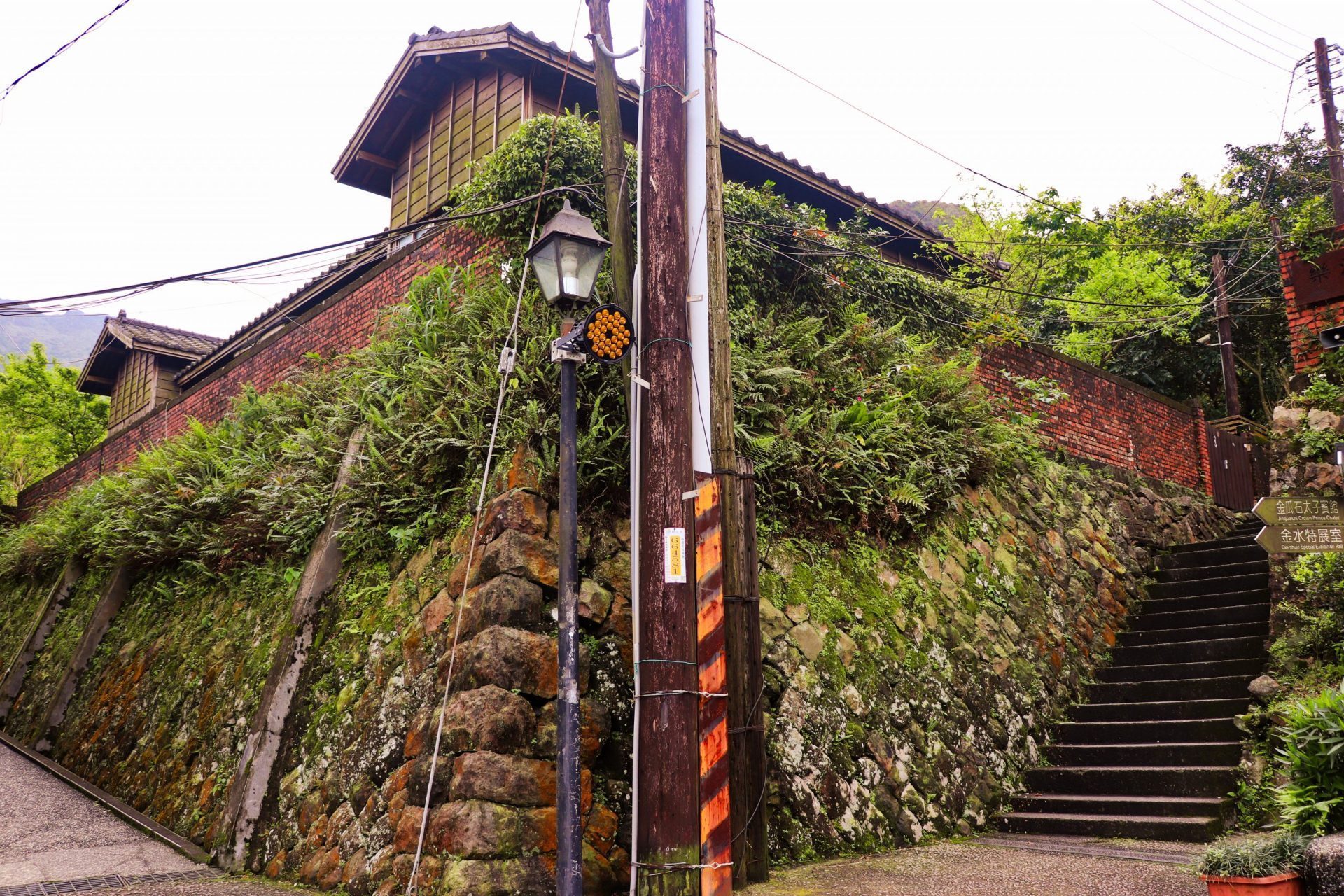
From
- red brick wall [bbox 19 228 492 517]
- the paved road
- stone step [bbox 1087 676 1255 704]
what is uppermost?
red brick wall [bbox 19 228 492 517]

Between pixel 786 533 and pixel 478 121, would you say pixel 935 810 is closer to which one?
pixel 786 533

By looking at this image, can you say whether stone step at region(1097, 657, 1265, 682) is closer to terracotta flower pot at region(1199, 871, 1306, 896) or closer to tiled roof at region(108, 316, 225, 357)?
terracotta flower pot at region(1199, 871, 1306, 896)

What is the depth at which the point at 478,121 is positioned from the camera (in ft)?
43.6

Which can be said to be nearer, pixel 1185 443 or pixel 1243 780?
pixel 1243 780

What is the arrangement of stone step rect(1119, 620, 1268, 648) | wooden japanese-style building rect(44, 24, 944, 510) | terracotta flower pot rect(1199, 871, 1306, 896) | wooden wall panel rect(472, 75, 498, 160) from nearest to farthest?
terracotta flower pot rect(1199, 871, 1306, 896) → stone step rect(1119, 620, 1268, 648) → wooden japanese-style building rect(44, 24, 944, 510) → wooden wall panel rect(472, 75, 498, 160)

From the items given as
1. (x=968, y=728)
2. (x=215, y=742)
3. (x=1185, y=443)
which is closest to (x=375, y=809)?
(x=215, y=742)

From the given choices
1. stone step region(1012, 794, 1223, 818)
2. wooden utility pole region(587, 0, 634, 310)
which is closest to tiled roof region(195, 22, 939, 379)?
wooden utility pole region(587, 0, 634, 310)

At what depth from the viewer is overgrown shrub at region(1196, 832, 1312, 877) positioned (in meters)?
4.87

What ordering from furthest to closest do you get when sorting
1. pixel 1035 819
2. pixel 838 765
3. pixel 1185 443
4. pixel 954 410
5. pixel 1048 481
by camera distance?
pixel 1185 443 < pixel 1048 481 < pixel 954 410 < pixel 1035 819 < pixel 838 765

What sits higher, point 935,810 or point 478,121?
point 478,121

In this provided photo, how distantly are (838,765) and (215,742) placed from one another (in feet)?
17.8

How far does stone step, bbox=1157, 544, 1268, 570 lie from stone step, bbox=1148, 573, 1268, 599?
1.53 feet

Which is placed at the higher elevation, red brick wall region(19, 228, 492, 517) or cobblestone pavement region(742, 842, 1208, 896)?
red brick wall region(19, 228, 492, 517)

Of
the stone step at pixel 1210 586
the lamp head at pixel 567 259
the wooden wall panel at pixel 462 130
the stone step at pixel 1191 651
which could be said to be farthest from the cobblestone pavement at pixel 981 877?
the wooden wall panel at pixel 462 130
